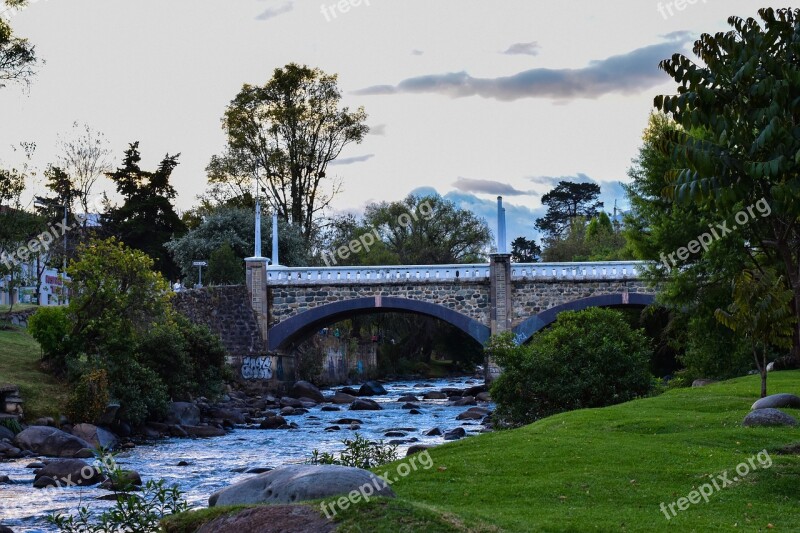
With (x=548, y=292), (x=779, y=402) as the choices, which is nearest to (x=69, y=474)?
(x=779, y=402)

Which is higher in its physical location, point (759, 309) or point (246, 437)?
point (759, 309)

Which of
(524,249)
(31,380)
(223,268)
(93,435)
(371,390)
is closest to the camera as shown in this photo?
(93,435)

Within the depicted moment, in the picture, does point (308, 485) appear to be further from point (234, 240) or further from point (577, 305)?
point (234, 240)

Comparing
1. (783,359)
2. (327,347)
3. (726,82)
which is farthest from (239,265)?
(726,82)

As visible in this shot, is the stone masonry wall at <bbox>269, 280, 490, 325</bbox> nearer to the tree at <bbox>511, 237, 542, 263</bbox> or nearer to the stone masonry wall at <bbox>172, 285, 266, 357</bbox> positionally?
the stone masonry wall at <bbox>172, 285, 266, 357</bbox>

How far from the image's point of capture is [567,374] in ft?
73.7

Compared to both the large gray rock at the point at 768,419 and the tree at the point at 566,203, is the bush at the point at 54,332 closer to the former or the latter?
the large gray rock at the point at 768,419

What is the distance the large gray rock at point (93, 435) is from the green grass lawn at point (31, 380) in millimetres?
1257

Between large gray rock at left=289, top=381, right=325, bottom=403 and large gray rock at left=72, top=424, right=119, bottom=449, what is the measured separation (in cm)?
1779

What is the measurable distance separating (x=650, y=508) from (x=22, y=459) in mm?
14996

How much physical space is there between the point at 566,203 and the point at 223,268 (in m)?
54.9

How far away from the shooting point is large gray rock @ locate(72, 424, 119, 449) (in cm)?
2339

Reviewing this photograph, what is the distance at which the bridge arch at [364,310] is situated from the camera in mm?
43438

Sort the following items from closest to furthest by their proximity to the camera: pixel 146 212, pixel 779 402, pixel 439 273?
pixel 779 402
pixel 439 273
pixel 146 212
